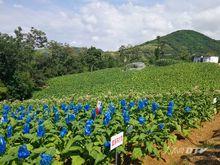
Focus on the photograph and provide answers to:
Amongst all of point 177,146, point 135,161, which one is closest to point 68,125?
point 135,161

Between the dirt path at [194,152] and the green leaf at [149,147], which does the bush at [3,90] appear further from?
the green leaf at [149,147]

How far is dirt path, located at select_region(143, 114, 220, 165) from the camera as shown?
26.4ft

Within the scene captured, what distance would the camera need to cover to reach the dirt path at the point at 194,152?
8035mm

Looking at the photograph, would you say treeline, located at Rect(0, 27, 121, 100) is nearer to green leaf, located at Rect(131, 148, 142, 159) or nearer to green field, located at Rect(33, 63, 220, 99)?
green field, located at Rect(33, 63, 220, 99)

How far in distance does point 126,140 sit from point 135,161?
678mm

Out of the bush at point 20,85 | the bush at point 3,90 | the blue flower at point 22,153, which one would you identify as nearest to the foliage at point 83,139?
the blue flower at point 22,153

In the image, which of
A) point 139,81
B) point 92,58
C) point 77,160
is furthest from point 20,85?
point 77,160

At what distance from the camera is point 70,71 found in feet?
268

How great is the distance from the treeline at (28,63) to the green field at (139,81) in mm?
2687

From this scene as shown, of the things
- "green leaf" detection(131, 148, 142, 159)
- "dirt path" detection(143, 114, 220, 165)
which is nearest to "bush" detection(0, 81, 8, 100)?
"dirt path" detection(143, 114, 220, 165)

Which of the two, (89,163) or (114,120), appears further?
(114,120)

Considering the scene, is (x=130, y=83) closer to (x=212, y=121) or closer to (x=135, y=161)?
(x=212, y=121)

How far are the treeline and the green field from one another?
269 centimetres

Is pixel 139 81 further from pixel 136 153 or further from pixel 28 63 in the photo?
pixel 136 153
